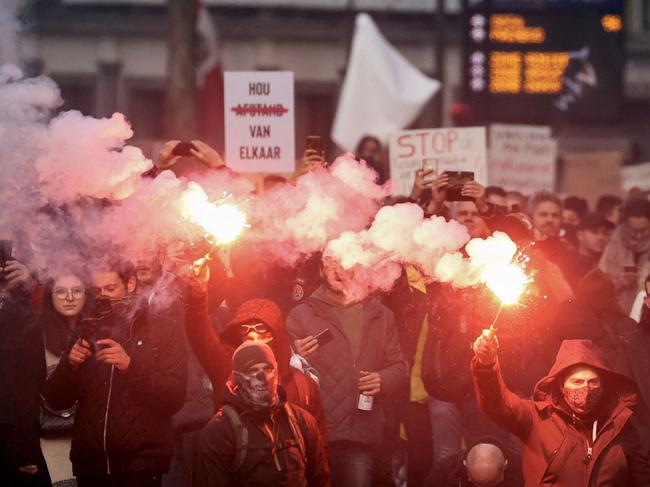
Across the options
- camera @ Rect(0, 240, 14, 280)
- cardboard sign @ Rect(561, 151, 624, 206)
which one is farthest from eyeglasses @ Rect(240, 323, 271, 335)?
cardboard sign @ Rect(561, 151, 624, 206)

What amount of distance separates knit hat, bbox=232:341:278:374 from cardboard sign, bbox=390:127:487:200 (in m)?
4.34

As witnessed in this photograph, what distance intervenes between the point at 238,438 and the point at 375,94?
33.8 feet

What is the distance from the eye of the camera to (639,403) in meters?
8.48

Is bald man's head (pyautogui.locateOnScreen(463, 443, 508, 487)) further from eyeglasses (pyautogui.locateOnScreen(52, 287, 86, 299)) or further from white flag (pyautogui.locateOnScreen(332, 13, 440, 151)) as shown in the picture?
white flag (pyautogui.locateOnScreen(332, 13, 440, 151))

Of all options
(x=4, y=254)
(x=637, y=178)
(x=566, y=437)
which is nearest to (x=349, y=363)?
(x=566, y=437)

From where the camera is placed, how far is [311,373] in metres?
7.77

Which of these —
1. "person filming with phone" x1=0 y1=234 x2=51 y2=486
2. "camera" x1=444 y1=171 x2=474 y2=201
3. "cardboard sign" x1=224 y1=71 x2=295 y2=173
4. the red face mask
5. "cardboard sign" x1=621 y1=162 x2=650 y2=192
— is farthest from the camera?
"cardboard sign" x1=621 y1=162 x2=650 y2=192

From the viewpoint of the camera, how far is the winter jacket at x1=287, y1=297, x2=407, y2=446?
8.22 metres

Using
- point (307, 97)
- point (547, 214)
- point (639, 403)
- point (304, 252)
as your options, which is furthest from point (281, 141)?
point (307, 97)

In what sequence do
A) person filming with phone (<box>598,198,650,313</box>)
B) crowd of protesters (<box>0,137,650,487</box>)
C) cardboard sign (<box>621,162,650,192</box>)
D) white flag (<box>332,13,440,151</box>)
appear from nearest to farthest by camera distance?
crowd of protesters (<box>0,137,650,487</box>)
person filming with phone (<box>598,198,650,313</box>)
cardboard sign (<box>621,162,650,192</box>)
white flag (<box>332,13,440,151</box>)

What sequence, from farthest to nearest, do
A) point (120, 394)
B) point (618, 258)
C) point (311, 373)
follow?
point (618, 258)
point (311, 373)
point (120, 394)

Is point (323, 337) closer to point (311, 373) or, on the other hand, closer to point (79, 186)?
point (311, 373)

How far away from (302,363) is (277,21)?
816 inches

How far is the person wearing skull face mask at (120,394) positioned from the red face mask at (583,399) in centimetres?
201
